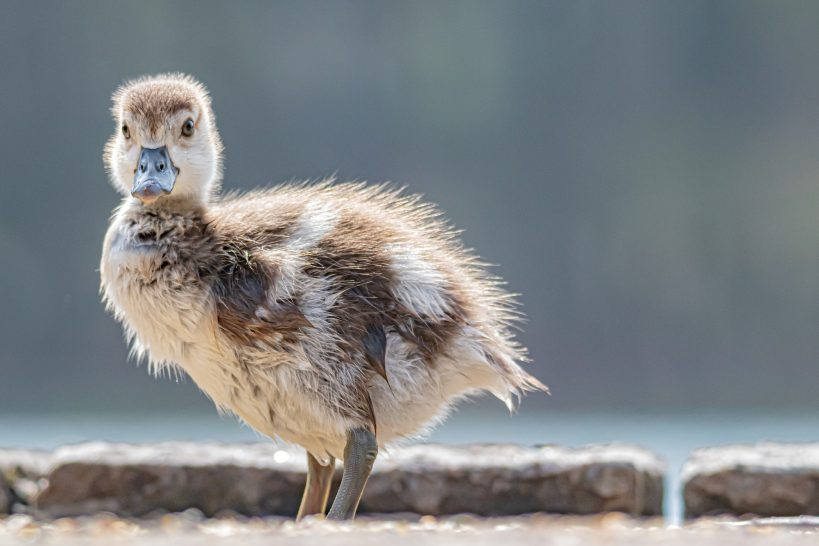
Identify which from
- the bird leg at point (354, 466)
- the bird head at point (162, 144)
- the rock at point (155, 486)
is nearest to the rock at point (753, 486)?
the bird leg at point (354, 466)

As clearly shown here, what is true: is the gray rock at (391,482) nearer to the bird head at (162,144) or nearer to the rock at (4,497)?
the rock at (4,497)

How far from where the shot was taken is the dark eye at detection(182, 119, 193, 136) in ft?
7.44

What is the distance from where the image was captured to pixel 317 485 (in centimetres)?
228

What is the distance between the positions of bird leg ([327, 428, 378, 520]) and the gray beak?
0.50 meters

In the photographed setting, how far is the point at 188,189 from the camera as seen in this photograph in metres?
2.25

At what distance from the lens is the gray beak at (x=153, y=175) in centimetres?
214

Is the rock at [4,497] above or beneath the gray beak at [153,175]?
beneath

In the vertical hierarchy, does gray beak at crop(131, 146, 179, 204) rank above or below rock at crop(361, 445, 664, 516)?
above

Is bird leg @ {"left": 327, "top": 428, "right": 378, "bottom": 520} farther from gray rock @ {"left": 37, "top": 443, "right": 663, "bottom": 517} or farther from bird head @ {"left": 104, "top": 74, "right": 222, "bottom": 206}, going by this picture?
bird head @ {"left": 104, "top": 74, "right": 222, "bottom": 206}

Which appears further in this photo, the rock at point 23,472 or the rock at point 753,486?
the rock at point 23,472

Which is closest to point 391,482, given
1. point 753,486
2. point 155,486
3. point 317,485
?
point 317,485

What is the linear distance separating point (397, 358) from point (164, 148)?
1.76 ft

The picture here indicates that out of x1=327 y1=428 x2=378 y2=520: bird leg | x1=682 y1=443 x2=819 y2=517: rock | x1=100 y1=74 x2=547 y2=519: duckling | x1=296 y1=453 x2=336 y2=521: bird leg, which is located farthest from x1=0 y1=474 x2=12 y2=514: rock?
x1=682 y1=443 x2=819 y2=517: rock

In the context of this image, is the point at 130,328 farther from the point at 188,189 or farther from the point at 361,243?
the point at 361,243
